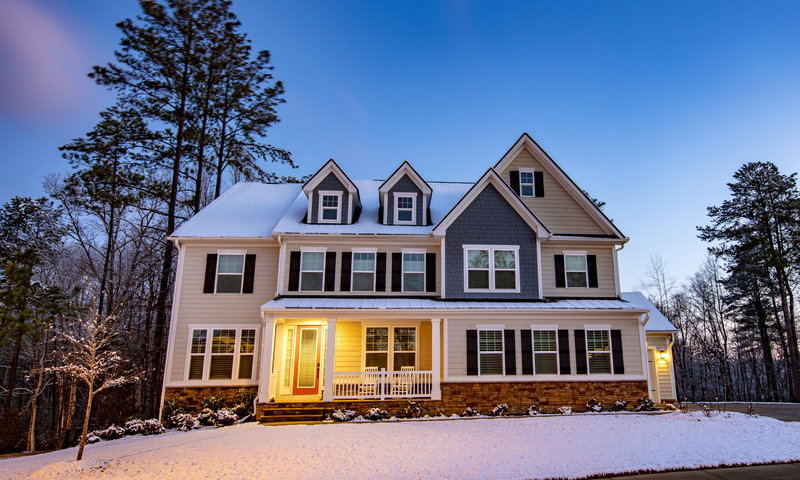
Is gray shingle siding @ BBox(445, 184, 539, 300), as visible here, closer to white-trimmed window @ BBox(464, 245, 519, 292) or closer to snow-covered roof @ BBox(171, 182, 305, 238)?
white-trimmed window @ BBox(464, 245, 519, 292)

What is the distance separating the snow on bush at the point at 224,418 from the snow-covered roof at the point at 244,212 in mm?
6120

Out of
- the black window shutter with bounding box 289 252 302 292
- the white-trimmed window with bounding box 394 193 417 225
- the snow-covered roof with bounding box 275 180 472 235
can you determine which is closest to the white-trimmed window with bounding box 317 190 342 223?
the snow-covered roof with bounding box 275 180 472 235

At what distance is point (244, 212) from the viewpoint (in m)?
17.9

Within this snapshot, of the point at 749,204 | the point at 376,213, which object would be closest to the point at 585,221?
the point at 376,213

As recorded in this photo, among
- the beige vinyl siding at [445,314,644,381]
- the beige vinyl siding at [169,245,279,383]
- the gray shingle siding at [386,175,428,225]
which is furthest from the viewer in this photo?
the gray shingle siding at [386,175,428,225]

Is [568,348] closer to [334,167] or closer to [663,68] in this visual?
[334,167]

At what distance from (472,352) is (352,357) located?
436 centimetres

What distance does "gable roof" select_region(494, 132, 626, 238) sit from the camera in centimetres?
1712

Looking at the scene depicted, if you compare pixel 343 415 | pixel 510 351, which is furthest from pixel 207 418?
pixel 510 351

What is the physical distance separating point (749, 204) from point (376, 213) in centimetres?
2209

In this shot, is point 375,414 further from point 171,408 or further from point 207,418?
point 171,408

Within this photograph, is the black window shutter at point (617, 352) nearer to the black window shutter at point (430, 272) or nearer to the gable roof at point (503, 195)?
the gable roof at point (503, 195)

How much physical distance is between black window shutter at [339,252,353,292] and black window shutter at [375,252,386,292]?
99 centimetres

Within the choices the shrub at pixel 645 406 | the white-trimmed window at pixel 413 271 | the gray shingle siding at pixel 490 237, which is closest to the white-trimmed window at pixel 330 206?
the white-trimmed window at pixel 413 271
